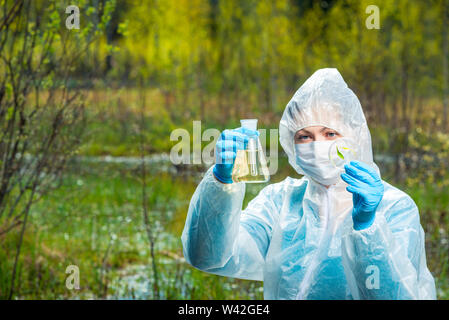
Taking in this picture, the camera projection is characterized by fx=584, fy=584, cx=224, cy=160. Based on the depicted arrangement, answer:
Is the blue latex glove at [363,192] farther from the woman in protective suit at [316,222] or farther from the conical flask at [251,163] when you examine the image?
the conical flask at [251,163]

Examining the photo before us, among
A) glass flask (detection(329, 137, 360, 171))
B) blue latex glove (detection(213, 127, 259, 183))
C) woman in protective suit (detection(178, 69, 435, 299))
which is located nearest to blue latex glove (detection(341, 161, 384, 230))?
woman in protective suit (detection(178, 69, 435, 299))

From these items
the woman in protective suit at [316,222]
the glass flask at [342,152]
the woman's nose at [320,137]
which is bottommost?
the woman in protective suit at [316,222]

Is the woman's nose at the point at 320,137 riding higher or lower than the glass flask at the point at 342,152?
higher

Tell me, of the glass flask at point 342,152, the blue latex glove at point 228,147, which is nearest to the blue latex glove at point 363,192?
the glass flask at point 342,152

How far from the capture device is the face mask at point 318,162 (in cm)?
208

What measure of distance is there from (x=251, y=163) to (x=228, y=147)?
21cm

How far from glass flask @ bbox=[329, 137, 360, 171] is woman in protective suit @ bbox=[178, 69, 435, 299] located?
25 mm

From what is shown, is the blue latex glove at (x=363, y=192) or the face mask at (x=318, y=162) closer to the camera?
the blue latex glove at (x=363, y=192)

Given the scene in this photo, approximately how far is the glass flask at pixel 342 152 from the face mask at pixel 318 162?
0.6 inches

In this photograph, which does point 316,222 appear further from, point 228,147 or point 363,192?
point 228,147

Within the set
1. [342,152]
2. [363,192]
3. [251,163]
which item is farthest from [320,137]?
[363,192]
